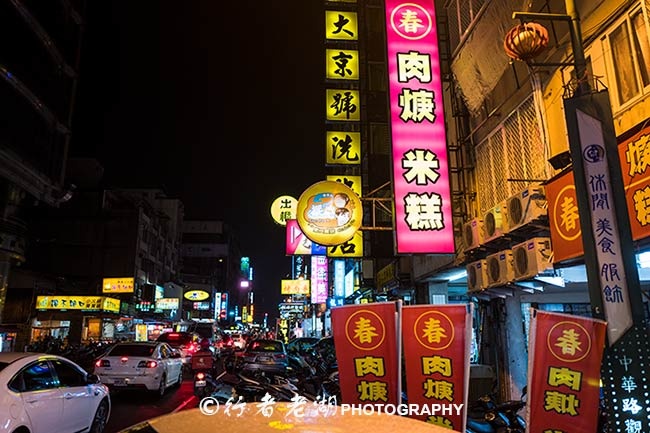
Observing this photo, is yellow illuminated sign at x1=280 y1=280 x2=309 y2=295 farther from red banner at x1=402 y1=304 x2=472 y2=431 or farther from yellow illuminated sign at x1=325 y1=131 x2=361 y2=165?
red banner at x1=402 y1=304 x2=472 y2=431

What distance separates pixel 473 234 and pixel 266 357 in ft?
36.5

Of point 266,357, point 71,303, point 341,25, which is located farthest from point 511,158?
point 71,303

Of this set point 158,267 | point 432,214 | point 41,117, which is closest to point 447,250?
point 432,214

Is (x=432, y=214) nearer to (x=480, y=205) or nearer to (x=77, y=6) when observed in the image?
(x=480, y=205)

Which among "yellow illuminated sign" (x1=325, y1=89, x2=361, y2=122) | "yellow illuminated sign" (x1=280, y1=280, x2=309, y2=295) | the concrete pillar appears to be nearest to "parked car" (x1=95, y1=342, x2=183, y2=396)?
the concrete pillar

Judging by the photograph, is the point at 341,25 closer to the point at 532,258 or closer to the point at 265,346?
the point at 532,258

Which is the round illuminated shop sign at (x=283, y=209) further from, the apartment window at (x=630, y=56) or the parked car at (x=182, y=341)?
the apartment window at (x=630, y=56)

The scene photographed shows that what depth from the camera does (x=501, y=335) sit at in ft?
40.7

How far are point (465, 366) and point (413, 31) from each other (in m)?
9.71

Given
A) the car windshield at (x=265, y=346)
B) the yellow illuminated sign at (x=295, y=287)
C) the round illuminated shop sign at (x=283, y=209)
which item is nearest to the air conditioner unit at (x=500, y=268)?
the car windshield at (x=265, y=346)

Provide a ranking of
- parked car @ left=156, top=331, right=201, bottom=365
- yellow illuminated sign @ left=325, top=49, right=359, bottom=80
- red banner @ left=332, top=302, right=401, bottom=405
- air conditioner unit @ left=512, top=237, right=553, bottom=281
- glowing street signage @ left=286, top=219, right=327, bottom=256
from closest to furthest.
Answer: red banner @ left=332, top=302, right=401, bottom=405, air conditioner unit @ left=512, top=237, right=553, bottom=281, yellow illuminated sign @ left=325, top=49, right=359, bottom=80, glowing street signage @ left=286, top=219, right=327, bottom=256, parked car @ left=156, top=331, right=201, bottom=365

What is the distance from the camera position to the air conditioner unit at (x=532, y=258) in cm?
896

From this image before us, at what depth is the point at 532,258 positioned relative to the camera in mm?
9234

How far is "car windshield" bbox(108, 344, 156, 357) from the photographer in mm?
14334
